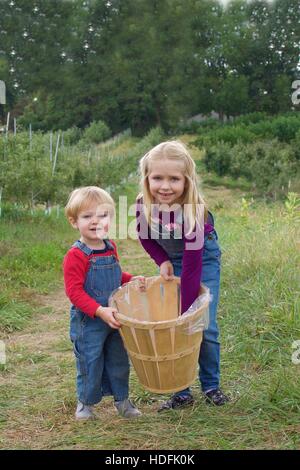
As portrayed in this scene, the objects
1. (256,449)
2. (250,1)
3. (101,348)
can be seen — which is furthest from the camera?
(250,1)

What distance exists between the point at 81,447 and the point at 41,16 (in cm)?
3791

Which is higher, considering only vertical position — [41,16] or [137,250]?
[41,16]

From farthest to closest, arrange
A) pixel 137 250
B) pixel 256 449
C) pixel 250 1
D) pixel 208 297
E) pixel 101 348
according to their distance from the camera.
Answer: pixel 250 1, pixel 137 250, pixel 101 348, pixel 208 297, pixel 256 449

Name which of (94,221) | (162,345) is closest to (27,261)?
(94,221)

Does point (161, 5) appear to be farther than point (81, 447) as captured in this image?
Yes

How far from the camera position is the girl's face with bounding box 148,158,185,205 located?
2.45m

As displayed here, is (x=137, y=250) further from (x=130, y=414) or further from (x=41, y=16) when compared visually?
(x=41, y=16)

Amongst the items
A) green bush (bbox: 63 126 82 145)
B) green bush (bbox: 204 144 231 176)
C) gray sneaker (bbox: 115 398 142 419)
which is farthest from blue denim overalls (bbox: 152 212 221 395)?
green bush (bbox: 63 126 82 145)

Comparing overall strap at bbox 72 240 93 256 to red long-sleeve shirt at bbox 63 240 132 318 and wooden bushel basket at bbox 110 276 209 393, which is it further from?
wooden bushel basket at bbox 110 276 209 393

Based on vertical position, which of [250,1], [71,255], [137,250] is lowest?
[137,250]

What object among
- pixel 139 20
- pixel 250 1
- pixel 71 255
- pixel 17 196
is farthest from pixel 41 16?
pixel 71 255

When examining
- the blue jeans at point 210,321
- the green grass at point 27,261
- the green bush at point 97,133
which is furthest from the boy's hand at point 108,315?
the green bush at point 97,133

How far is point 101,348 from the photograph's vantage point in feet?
8.38

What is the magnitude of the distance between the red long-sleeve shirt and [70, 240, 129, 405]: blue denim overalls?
0.09 ft
